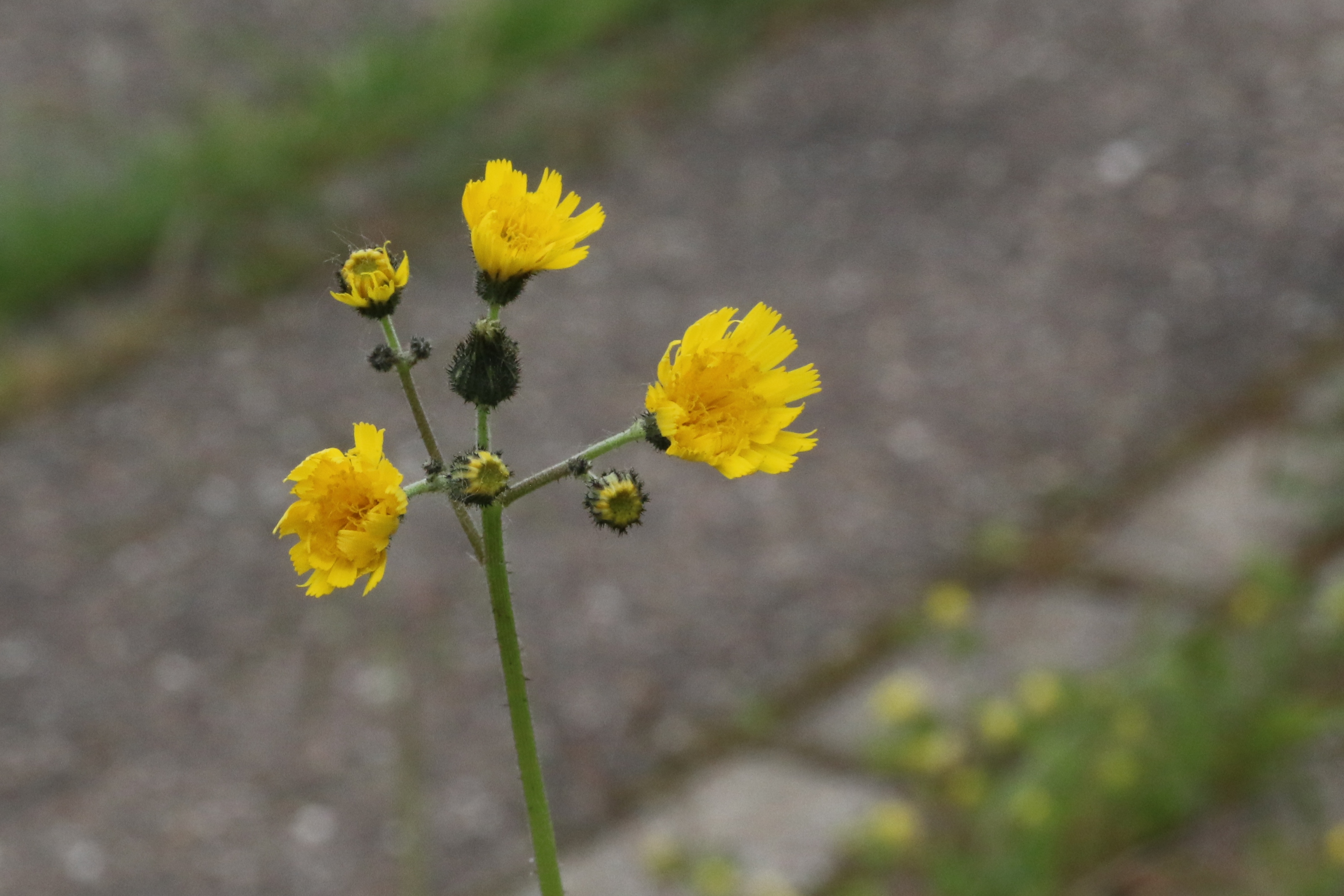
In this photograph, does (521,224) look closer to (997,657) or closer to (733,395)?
(733,395)

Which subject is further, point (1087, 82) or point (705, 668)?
point (1087, 82)

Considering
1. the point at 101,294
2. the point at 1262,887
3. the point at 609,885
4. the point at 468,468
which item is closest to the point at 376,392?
the point at 101,294

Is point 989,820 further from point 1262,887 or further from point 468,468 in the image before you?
point 468,468

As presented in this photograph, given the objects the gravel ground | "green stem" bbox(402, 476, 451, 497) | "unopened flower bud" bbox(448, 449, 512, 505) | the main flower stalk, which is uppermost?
the gravel ground

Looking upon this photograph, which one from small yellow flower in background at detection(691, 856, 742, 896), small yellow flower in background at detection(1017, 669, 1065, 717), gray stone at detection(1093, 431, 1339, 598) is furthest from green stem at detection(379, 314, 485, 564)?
gray stone at detection(1093, 431, 1339, 598)

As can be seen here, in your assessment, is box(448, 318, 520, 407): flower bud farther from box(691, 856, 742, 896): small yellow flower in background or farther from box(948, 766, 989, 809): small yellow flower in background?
box(948, 766, 989, 809): small yellow flower in background

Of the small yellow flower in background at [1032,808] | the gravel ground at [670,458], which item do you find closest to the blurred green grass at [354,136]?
the gravel ground at [670,458]

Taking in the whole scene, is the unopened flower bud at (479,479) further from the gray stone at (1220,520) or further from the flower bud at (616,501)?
the gray stone at (1220,520)

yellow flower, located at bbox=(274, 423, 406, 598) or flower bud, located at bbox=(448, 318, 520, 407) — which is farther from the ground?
flower bud, located at bbox=(448, 318, 520, 407)
